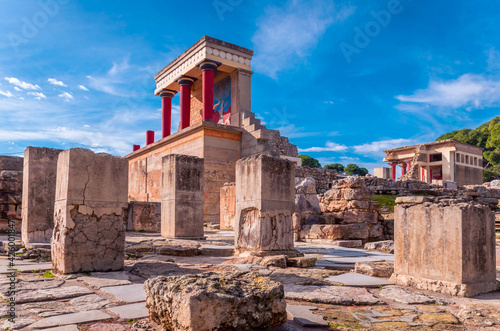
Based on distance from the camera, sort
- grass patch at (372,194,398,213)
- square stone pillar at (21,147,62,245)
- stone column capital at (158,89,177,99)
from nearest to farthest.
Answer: square stone pillar at (21,147,62,245)
grass patch at (372,194,398,213)
stone column capital at (158,89,177,99)

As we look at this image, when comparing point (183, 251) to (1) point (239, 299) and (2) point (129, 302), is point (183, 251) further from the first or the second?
(1) point (239, 299)

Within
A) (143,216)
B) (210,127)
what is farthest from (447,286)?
(210,127)

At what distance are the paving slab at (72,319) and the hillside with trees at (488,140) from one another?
44.6 meters

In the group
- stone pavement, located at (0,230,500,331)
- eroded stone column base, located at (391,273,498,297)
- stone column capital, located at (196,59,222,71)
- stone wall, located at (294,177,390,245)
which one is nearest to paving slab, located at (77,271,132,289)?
stone pavement, located at (0,230,500,331)

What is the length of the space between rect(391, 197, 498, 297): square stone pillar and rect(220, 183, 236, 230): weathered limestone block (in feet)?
31.0

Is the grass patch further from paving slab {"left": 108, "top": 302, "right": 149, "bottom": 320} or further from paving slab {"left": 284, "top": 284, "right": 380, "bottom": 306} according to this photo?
paving slab {"left": 108, "top": 302, "right": 149, "bottom": 320}

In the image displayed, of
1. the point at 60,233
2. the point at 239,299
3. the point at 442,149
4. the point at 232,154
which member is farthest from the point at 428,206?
the point at 442,149

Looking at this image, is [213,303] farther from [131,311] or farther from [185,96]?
[185,96]

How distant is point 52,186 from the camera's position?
721 cm

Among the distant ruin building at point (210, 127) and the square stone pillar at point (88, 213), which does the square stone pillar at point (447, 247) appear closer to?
the square stone pillar at point (88, 213)

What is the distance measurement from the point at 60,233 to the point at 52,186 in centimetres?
267

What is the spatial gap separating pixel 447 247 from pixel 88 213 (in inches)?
168

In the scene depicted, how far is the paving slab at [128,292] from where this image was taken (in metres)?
3.53

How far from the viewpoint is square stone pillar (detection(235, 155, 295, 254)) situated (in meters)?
6.48
